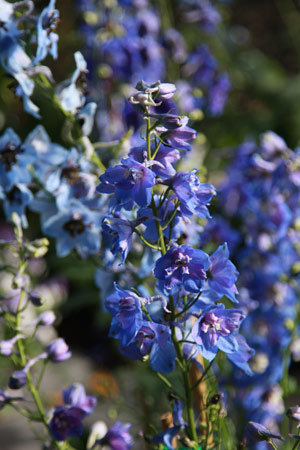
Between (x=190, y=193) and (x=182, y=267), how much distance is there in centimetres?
8

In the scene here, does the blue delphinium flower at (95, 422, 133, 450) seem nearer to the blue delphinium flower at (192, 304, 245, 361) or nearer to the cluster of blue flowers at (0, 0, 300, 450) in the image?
the cluster of blue flowers at (0, 0, 300, 450)

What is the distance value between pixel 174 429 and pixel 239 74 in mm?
1870

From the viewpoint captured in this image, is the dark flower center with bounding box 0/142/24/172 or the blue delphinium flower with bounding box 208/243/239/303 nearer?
the blue delphinium flower with bounding box 208/243/239/303

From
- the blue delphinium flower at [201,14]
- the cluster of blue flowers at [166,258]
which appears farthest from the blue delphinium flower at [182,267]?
the blue delphinium flower at [201,14]

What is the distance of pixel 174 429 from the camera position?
0.74 metres

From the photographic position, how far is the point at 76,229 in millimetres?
998

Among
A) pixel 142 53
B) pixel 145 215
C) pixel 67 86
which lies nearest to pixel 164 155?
pixel 145 215

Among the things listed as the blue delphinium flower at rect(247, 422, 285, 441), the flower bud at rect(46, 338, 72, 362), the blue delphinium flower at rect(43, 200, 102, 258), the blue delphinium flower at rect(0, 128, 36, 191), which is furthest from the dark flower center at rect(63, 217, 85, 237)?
the blue delphinium flower at rect(247, 422, 285, 441)

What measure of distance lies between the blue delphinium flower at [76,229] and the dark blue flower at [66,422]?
0.94 feet

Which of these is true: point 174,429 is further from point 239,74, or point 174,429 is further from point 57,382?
point 239,74

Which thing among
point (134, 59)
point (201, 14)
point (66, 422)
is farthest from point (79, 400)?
point (201, 14)

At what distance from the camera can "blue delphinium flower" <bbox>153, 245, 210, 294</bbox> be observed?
0.62m

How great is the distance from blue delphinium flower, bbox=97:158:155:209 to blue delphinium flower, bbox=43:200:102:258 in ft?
1.04

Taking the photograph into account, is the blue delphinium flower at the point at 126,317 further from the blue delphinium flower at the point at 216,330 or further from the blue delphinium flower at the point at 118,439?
the blue delphinium flower at the point at 118,439
